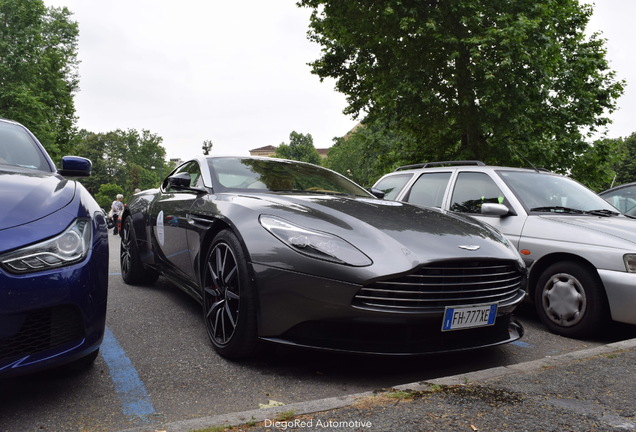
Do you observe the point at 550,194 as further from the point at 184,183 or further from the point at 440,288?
the point at 184,183

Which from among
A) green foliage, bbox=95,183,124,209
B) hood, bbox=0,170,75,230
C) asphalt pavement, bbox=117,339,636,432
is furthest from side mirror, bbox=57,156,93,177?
green foliage, bbox=95,183,124,209

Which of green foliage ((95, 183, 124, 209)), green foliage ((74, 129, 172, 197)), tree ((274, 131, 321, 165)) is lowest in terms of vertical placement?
green foliage ((95, 183, 124, 209))

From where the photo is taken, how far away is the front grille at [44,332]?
2244 mm

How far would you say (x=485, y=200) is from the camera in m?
5.27

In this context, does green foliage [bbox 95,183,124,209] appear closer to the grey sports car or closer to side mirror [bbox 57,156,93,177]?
side mirror [bbox 57,156,93,177]

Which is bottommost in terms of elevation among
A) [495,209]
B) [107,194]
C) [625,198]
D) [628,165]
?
[107,194]

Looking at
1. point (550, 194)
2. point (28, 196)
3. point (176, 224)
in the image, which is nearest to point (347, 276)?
point (28, 196)

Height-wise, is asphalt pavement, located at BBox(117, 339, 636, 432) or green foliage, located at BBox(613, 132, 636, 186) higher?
green foliage, located at BBox(613, 132, 636, 186)

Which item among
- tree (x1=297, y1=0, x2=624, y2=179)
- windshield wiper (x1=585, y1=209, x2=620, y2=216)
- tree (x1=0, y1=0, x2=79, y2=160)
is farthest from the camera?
tree (x1=0, y1=0, x2=79, y2=160)

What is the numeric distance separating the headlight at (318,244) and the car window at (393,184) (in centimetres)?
345

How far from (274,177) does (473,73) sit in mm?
11311

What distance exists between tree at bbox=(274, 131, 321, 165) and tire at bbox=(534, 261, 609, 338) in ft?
272

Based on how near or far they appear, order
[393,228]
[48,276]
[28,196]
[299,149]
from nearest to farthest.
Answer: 1. [48,276]
2. [28,196]
3. [393,228]
4. [299,149]

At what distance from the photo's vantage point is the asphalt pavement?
2.13 metres
